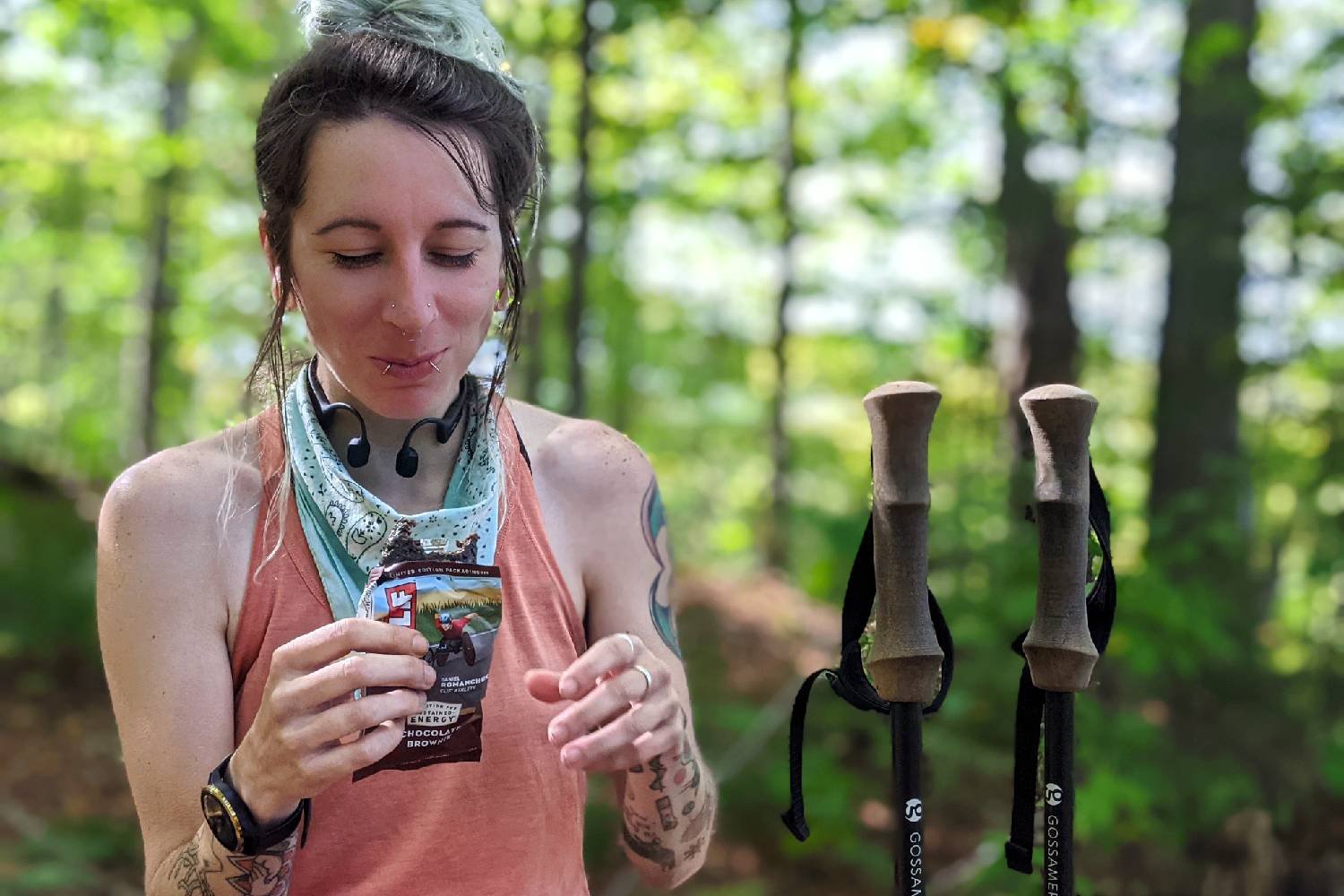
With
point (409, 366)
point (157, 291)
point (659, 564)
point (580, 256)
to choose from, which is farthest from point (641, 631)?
point (157, 291)

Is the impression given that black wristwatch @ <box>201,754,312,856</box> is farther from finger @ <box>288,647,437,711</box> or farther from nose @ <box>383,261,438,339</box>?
nose @ <box>383,261,438,339</box>

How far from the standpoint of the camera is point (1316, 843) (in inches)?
195

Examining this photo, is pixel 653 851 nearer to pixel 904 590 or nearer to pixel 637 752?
pixel 637 752

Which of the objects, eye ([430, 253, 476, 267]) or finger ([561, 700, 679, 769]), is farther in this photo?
eye ([430, 253, 476, 267])

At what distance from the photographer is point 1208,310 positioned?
221 inches

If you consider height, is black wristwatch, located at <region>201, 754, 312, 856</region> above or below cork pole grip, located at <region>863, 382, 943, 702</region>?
below

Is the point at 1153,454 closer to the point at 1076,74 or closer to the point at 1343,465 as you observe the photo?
the point at 1343,465

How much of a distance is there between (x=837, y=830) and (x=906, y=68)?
401 cm

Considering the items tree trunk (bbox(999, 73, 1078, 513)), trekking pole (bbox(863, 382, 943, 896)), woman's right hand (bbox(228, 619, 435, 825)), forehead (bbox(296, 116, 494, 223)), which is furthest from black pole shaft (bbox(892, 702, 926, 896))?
tree trunk (bbox(999, 73, 1078, 513))

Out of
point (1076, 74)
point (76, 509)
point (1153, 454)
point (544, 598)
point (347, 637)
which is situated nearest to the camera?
point (347, 637)

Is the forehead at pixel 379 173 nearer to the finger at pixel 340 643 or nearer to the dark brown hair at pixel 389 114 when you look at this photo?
the dark brown hair at pixel 389 114

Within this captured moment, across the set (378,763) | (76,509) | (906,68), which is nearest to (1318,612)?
(906,68)

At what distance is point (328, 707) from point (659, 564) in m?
0.72

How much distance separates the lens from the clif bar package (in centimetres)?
142
